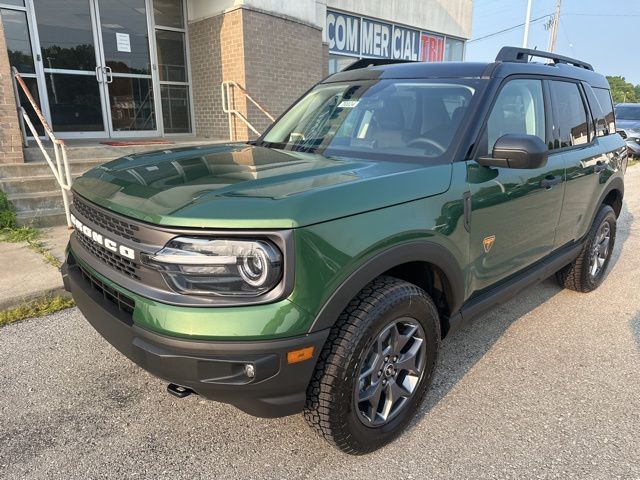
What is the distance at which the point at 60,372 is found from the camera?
118 inches

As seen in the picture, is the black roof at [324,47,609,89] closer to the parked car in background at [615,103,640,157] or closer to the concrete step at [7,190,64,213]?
the concrete step at [7,190,64,213]

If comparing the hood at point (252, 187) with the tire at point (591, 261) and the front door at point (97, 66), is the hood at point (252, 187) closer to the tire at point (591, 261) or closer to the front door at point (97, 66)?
the tire at point (591, 261)

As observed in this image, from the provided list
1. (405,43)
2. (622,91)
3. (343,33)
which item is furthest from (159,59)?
(622,91)

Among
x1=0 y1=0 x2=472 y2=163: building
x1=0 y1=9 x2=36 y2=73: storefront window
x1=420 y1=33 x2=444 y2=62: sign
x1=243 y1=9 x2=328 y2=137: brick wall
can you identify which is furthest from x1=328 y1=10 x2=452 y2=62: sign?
x1=0 y1=9 x2=36 y2=73: storefront window

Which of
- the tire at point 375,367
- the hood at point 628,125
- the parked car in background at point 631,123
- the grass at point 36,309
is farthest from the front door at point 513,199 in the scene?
the hood at point 628,125

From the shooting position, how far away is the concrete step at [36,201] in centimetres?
585

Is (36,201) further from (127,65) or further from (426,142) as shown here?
(426,142)

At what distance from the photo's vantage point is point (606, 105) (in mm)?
4504

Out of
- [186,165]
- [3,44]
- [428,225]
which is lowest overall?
[428,225]

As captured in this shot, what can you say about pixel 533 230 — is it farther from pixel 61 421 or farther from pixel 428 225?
pixel 61 421

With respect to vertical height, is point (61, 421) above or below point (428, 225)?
below

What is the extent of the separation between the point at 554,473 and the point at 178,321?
1863 mm

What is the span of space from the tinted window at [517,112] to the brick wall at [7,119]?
19.5ft

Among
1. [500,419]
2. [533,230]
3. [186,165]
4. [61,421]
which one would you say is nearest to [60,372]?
[61,421]
